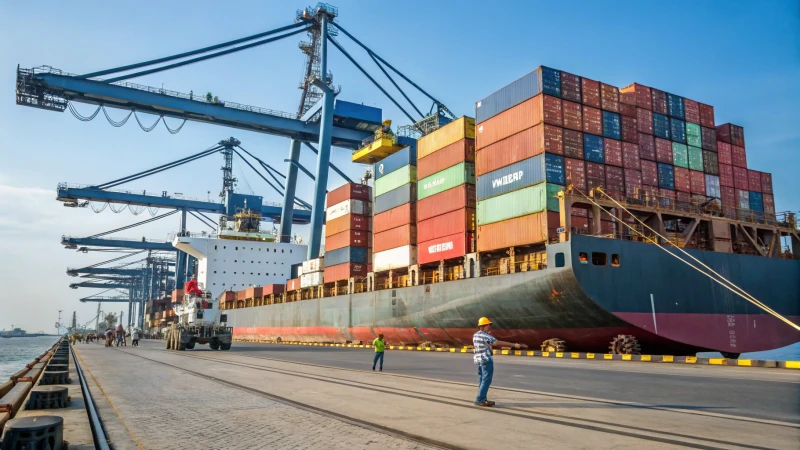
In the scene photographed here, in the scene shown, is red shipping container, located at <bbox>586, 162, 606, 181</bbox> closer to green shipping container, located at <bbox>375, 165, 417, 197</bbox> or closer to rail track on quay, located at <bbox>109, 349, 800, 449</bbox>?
green shipping container, located at <bbox>375, 165, 417, 197</bbox>

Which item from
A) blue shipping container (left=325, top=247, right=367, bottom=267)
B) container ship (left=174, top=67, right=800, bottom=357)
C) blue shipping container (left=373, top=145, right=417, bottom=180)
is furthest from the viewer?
blue shipping container (left=325, top=247, right=367, bottom=267)

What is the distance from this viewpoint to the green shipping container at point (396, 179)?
3184 centimetres

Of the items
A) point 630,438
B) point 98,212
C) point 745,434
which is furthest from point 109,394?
point 98,212

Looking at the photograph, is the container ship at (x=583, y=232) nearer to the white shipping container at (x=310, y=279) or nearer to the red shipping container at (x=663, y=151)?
the red shipping container at (x=663, y=151)

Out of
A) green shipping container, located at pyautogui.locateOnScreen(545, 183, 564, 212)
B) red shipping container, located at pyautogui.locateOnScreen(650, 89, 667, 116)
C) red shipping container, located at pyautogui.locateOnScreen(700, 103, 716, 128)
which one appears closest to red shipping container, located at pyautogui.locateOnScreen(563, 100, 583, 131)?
green shipping container, located at pyautogui.locateOnScreen(545, 183, 564, 212)

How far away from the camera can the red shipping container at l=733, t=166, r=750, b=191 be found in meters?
29.1

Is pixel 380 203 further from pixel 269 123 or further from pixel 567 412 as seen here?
pixel 567 412

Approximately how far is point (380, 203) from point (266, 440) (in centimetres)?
2881

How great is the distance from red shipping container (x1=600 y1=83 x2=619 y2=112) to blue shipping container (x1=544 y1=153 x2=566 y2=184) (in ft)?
15.5

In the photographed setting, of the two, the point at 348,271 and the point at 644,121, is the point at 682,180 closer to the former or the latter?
the point at 644,121

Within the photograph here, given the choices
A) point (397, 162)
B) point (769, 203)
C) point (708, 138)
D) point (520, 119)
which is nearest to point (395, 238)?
point (397, 162)

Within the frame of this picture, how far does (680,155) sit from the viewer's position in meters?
27.0

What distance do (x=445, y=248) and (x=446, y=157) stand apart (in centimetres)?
521

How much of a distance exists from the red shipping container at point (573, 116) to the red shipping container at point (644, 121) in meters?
4.13
